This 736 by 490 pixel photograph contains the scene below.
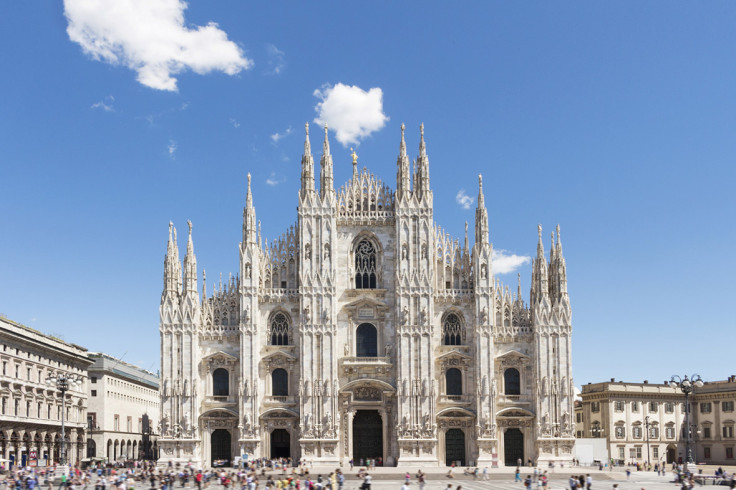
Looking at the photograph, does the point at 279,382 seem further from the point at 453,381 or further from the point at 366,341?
the point at 453,381

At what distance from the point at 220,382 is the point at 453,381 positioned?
18273 millimetres

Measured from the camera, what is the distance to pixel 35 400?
234ft

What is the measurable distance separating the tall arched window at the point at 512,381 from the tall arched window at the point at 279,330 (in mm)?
17536

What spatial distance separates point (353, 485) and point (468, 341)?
1890 cm

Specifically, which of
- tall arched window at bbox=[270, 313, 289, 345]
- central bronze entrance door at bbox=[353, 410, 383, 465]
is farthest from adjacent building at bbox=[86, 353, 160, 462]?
central bronze entrance door at bbox=[353, 410, 383, 465]

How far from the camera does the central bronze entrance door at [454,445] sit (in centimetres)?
6744

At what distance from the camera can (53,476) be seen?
177 ft

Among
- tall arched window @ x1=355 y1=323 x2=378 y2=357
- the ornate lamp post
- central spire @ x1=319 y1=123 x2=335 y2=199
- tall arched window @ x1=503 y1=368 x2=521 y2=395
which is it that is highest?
central spire @ x1=319 y1=123 x2=335 y2=199

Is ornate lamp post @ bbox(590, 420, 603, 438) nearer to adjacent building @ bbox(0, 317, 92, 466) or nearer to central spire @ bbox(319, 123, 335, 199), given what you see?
central spire @ bbox(319, 123, 335, 199)

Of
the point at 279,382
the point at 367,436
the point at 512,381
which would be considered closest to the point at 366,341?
the point at 367,436

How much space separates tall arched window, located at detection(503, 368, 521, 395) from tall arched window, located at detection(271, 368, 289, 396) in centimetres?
1716

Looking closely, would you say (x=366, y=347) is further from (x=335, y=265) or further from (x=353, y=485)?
(x=353, y=485)

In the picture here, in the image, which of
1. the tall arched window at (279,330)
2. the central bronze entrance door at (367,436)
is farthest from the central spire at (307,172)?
the central bronze entrance door at (367,436)

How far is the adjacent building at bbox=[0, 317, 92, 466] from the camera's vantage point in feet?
214
